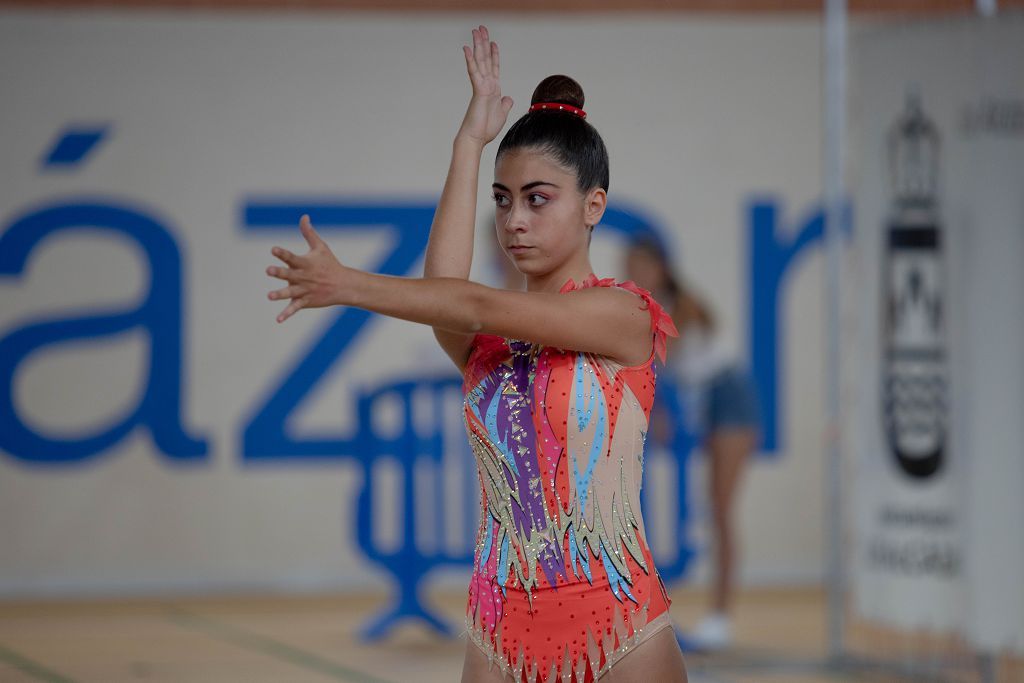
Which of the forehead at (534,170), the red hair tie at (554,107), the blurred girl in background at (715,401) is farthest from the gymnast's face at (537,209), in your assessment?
the blurred girl in background at (715,401)

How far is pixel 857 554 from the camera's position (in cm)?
504

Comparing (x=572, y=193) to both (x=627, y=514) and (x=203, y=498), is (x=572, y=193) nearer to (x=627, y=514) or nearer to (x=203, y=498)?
(x=627, y=514)

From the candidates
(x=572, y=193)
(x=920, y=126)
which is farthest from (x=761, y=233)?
(x=572, y=193)

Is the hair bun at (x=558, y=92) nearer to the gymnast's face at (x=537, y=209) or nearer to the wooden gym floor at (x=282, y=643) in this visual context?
the gymnast's face at (x=537, y=209)

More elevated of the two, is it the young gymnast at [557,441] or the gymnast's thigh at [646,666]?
the young gymnast at [557,441]

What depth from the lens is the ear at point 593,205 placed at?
2.28 metres

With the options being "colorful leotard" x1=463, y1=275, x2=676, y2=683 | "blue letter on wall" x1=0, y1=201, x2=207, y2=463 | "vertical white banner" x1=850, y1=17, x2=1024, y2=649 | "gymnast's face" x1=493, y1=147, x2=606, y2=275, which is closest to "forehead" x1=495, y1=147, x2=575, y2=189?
"gymnast's face" x1=493, y1=147, x2=606, y2=275

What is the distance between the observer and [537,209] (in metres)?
2.23

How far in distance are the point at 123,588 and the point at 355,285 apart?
20.9ft

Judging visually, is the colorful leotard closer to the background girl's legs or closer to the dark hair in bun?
the dark hair in bun

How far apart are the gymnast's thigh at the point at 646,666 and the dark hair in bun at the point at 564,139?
0.73 meters

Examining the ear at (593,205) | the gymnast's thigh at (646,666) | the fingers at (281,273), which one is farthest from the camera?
the ear at (593,205)

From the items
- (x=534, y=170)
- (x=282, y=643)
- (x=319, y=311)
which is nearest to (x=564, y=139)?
(x=534, y=170)

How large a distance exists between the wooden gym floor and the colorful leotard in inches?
124
